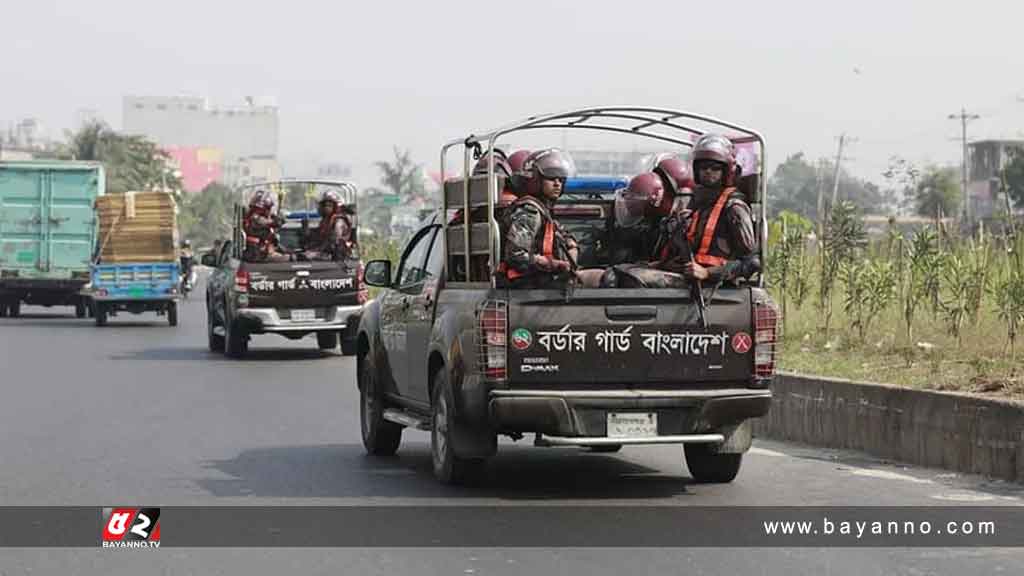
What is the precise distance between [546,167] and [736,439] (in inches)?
78.2

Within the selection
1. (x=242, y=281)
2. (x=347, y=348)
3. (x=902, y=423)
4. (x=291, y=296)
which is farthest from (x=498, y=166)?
(x=347, y=348)

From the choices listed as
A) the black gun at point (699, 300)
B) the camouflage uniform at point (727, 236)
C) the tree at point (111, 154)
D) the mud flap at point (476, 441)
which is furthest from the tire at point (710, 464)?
the tree at point (111, 154)

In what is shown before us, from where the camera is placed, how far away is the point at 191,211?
170750 millimetres

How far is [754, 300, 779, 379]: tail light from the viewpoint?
10961 millimetres

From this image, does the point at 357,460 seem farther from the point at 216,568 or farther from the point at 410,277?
the point at 216,568

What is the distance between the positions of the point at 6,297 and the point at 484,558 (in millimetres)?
33375

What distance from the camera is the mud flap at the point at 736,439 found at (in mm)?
11102

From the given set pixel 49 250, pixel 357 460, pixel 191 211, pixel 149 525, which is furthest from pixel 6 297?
pixel 191 211

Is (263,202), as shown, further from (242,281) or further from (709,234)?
(709,234)

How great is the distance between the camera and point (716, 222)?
11.3 meters

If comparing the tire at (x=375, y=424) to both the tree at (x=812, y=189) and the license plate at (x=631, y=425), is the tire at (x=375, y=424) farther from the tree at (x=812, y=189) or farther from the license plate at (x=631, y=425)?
the tree at (x=812, y=189)

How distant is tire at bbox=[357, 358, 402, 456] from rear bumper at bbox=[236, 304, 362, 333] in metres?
11.5

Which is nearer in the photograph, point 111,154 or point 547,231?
point 547,231

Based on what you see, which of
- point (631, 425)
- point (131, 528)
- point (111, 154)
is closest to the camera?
point (131, 528)
